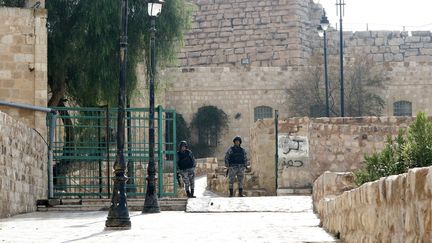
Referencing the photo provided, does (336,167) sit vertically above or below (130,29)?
below

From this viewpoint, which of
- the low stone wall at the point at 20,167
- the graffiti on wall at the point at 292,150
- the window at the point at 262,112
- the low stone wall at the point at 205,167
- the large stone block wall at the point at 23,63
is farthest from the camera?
the window at the point at 262,112

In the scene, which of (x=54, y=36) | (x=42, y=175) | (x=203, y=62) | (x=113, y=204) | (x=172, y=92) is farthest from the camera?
(x=203, y=62)

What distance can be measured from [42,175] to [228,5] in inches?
1384

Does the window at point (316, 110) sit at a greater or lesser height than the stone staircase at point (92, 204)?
greater

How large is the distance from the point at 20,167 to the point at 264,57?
35876mm

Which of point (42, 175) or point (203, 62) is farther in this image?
point (203, 62)

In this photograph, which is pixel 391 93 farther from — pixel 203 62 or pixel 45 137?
pixel 45 137

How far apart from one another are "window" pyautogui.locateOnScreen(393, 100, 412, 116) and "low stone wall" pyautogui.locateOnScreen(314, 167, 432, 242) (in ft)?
122

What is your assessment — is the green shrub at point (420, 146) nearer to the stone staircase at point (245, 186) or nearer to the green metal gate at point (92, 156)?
the green metal gate at point (92, 156)

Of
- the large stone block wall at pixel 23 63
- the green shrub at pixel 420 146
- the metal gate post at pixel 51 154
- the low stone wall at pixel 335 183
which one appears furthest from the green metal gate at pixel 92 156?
the green shrub at pixel 420 146

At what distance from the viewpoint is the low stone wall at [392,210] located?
5.85 m

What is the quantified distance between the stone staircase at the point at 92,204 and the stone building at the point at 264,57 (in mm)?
25843

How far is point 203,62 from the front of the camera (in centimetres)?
5325

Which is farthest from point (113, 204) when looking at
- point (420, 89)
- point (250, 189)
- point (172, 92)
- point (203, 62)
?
point (203, 62)
